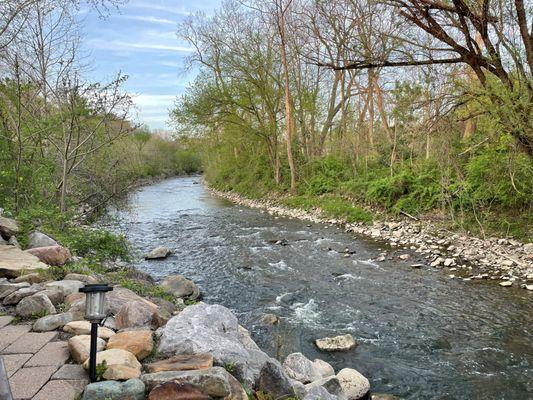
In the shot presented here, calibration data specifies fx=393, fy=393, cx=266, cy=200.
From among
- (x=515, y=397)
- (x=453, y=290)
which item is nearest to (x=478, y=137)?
(x=453, y=290)

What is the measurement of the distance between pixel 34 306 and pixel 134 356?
1.48 m

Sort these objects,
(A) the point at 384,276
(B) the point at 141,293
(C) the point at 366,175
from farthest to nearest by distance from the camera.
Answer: (C) the point at 366,175, (A) the point at 384,276, (B) the point at 141,293

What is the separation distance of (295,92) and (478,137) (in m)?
11.5

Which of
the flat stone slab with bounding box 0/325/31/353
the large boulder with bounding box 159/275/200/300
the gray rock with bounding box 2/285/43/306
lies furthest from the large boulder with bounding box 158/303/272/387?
the large boulder with bounding box 159/275/200/300

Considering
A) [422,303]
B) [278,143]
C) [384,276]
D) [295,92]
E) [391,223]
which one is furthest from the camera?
[278,143]

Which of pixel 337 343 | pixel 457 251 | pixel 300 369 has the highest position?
pixel 457 251

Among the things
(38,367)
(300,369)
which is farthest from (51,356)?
(300,369)

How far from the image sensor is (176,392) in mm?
2537

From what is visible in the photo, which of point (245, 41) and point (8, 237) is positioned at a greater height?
point (245, 41)

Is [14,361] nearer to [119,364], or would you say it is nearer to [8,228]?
[119,364]

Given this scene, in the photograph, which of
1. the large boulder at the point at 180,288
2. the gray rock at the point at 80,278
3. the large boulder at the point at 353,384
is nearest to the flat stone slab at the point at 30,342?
the gray rock at the point at 80,278

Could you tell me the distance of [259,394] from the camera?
2967 millimetres

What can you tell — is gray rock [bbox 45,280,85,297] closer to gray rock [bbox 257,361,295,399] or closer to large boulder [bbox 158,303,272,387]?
large boulder [bbox 158,303,272,387]

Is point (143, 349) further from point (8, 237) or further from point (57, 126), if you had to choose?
point (57, 126)
